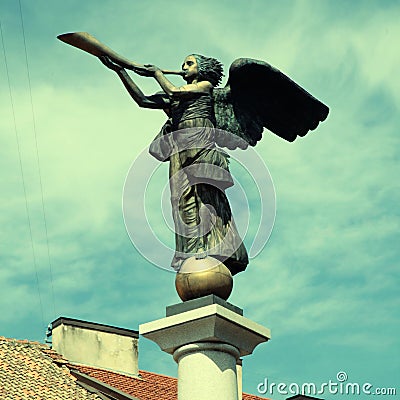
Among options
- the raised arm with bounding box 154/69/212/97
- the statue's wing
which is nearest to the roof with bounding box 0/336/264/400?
the statue's wing

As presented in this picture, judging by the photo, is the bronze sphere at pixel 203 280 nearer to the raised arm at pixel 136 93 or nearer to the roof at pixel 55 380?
the raised arm at pixel 136 93

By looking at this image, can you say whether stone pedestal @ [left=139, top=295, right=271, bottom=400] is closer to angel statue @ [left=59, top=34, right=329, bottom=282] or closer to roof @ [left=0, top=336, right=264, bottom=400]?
angel statue @ [left=59, top=34, right=329, bottom=282]

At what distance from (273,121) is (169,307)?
3184 mm

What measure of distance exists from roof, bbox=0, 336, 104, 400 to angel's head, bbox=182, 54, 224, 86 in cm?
1284

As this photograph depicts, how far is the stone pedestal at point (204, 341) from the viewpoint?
411 inches

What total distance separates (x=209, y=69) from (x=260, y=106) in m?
1.10

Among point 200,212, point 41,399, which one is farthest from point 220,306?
point 41,399

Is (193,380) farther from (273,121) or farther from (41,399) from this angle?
(41,399)

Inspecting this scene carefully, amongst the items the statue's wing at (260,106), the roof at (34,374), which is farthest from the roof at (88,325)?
the statue's wing at (260,106)

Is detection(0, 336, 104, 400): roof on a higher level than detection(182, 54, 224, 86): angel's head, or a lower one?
higher

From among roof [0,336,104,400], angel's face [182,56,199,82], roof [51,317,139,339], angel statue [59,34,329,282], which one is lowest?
angel statue [59,34,329,282]

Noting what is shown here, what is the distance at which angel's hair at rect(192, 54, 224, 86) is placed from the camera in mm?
11914

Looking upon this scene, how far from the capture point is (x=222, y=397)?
10.4 metres

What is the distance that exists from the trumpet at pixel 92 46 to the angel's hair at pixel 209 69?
2.31 feet
